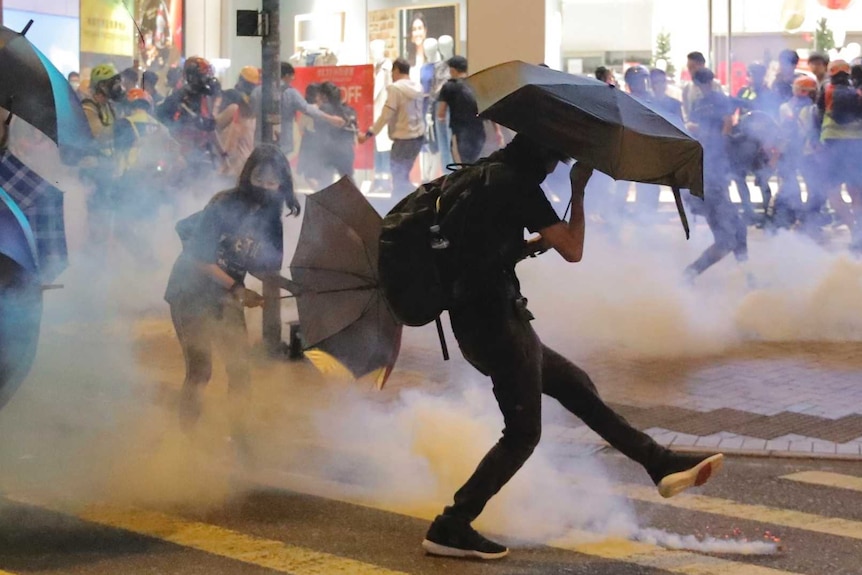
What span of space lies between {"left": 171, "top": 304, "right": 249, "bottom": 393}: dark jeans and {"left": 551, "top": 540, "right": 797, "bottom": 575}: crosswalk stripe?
1769mm

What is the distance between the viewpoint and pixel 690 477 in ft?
15.2

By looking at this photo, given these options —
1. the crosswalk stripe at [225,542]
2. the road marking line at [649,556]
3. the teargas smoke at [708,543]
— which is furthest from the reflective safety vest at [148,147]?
the teargas smoke at [708,543]

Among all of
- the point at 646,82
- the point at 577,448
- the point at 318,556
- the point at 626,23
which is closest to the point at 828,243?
the point at 646,82

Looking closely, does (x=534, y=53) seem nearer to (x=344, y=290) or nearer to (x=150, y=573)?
(x=344, y=290)

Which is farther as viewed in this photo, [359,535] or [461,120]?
[461,120]

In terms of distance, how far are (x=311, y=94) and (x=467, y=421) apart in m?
10.2

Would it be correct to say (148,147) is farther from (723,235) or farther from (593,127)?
(593,127)

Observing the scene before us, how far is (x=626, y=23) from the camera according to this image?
1828cm

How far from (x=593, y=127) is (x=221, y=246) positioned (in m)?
1.95

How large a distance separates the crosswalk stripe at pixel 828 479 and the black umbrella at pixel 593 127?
193 centimetres

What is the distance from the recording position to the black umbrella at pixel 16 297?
15.1 feet

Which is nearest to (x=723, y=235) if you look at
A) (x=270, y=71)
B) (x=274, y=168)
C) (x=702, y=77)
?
(x=702, y=77)

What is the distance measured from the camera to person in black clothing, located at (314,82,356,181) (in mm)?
14617

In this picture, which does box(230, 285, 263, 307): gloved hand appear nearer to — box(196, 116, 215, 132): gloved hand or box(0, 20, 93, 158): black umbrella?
box(0, 20, 93, 158): black umbrella
